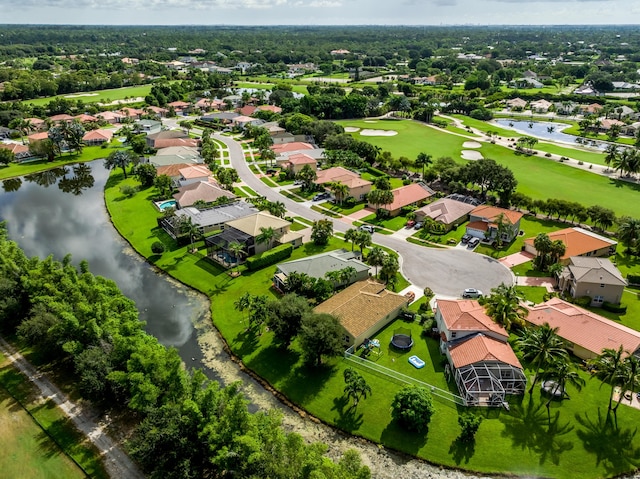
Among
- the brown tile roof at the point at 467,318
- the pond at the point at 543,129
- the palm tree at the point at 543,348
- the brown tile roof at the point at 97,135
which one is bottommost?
the brown tile roof at the point at 97,135

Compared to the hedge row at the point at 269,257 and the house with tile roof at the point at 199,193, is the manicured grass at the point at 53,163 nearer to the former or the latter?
the house with tile roof at the point at 199,193

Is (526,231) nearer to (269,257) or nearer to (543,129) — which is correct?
(269,257)

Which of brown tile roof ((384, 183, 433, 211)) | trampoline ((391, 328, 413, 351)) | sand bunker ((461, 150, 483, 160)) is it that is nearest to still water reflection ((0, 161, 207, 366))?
trampoline ((391, 328, 413, 351))

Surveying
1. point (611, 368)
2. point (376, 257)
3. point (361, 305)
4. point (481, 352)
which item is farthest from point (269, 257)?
point (611, 368)

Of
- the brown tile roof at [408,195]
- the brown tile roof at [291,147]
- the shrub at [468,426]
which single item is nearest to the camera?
the shrub at [468,426]

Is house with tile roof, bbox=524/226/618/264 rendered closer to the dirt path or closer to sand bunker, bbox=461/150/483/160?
sand bunker, bbox=461/150/483/160

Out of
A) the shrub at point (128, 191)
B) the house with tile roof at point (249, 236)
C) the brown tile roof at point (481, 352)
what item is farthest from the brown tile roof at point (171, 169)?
the brown tile roof at point (481, 352)
